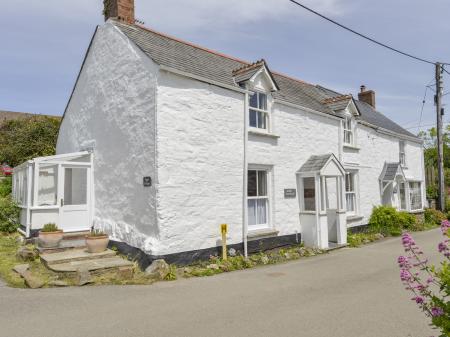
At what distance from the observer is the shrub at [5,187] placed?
18547 millimetres

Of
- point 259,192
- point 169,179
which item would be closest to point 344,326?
point 169,179

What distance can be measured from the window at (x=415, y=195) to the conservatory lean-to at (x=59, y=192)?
1730cm

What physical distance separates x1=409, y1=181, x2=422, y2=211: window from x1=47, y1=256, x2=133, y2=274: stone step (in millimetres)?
17283

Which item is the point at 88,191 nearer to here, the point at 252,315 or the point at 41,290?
the point at 41,290

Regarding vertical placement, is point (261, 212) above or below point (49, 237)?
above

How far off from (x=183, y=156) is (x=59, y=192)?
17.1ft

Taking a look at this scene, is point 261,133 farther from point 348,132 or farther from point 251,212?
point 348,132

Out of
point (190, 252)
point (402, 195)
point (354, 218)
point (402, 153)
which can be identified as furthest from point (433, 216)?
point (190, 252)

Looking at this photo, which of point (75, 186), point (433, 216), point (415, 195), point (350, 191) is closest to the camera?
point (75, 186)

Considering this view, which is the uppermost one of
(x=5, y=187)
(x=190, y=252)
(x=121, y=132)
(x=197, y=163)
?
(x=121, y=132)

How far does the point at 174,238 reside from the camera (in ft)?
30.7

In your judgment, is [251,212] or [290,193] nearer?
[251,212]

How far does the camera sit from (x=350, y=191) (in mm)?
16375

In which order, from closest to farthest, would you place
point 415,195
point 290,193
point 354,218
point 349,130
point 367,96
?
point 290,193 → point 354,218 → point 349,130 → point 415,195 → point 367,96
